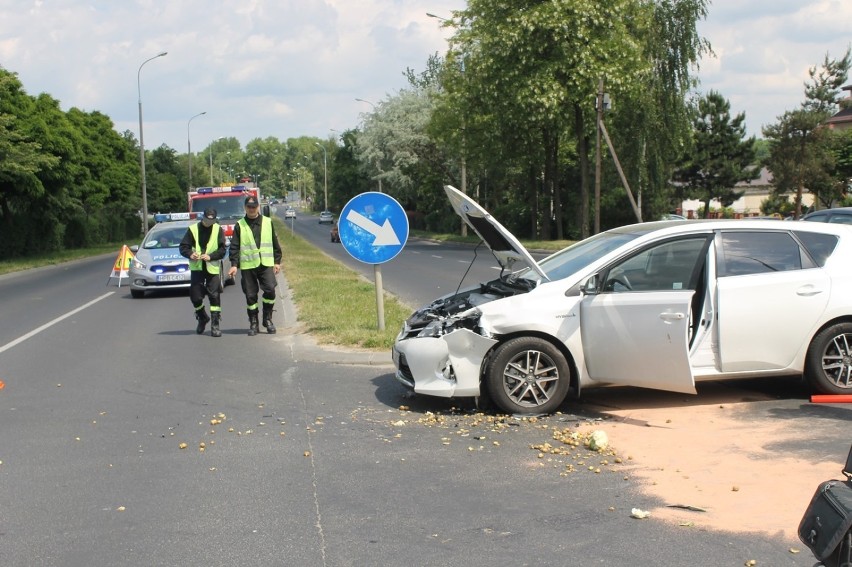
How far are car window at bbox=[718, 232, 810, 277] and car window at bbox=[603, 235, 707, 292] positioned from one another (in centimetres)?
21

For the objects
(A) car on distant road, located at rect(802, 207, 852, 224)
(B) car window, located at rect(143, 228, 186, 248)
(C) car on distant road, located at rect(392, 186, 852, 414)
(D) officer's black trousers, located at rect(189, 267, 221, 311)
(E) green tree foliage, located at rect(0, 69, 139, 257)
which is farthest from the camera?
(E) green tree foliage, located at rect(0, 69, 139, 257)

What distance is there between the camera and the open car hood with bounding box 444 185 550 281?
24.2ft

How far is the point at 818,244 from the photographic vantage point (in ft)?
25.1

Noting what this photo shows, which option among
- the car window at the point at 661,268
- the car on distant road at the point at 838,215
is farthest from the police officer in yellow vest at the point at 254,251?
the car on distant road at the point at 838,215

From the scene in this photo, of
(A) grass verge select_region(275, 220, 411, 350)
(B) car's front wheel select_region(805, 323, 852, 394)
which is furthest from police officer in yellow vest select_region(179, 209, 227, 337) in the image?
(B) car's front wheel select_region(805, 323, 852, 394)

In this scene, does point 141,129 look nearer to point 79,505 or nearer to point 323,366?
point 323,366

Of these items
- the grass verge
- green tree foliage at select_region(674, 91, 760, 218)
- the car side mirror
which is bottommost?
the grass verge

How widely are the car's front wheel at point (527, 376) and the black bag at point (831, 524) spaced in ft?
13.4

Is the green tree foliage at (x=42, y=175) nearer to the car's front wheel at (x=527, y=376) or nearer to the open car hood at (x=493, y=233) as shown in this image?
the open car hood at (x=493, y=233)

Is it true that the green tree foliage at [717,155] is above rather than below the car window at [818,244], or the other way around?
above

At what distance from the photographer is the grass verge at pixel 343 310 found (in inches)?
436

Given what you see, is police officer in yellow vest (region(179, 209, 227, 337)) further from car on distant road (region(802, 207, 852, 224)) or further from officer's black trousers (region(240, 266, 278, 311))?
car on distant road (region(802, 207, 852, 224))

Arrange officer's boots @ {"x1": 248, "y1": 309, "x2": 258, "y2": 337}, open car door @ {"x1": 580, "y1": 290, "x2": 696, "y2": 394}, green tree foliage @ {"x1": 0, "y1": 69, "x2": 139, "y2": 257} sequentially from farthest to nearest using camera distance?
1. green tree foliage @ {"x1": 0, "y1": 69, "x2": 139, "y2": 257}
2. officer's boots @ {"x1": 248, "y1": 309, "x2": 258, "y2": 337}
3. open car door @ {"x1": 580, "y1": 290, "x2": 696, "y2": 394}

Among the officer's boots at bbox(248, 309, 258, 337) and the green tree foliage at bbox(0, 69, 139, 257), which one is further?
the green tree foliage at bbox(0, 69, 139, 257)
